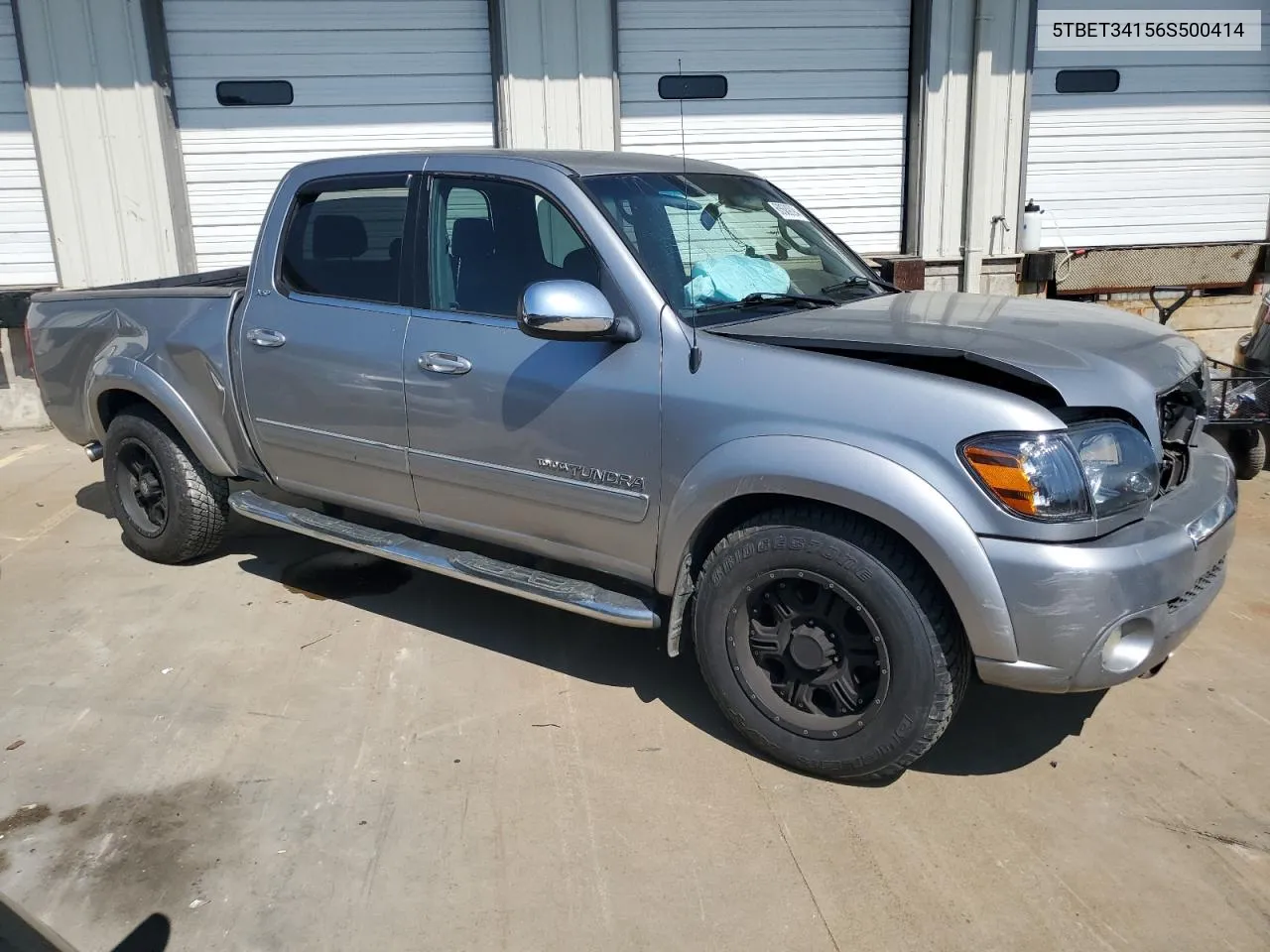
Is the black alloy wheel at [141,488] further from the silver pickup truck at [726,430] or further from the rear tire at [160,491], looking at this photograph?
the silver pickup truck at [726,430]

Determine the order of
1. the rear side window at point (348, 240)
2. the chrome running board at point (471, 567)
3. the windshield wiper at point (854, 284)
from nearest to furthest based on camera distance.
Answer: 1. the chrome running board at point (471, 567)
2. the windshield wiper at point (854, 284)
3. the rear side window at point (348, 240)

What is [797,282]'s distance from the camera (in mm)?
3938

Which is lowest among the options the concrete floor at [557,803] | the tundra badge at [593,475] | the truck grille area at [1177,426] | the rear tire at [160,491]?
the concrete floor at [557,803]

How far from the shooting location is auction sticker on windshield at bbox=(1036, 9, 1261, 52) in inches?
371

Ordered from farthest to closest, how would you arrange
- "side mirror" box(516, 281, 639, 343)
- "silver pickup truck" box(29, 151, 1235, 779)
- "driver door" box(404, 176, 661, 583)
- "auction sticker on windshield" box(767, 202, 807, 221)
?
1. "auction sticker on windshield" box(767, 202, 807, 221)
2. "driver door" box(404, 176, 661, 583)
3. "side mirror" box(516, 281, 639, 343)
4. "silver pickup truck" box(29, 151, 1235, 779)

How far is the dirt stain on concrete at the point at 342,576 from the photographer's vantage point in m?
5.10

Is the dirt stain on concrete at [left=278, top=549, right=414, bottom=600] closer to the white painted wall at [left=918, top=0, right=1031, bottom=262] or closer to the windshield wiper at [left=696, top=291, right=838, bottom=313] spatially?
the windshield wiper at [left=696, top=291, right=838, bottom=313]

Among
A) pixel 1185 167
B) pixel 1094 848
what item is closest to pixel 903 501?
pixel 1094 848

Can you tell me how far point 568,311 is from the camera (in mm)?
3297

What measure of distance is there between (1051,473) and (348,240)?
3076 millimetres

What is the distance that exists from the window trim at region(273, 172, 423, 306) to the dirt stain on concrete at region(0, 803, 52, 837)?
83.3 inches

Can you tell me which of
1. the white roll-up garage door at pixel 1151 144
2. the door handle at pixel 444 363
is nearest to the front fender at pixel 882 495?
the door handle at pixel 444 363

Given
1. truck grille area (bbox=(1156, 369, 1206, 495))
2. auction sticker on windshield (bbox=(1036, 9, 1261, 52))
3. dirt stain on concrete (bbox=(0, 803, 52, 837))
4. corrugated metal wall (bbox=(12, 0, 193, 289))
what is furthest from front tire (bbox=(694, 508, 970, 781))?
auction sticker on windshield (bbox=(1036, 9, 1261, 52))

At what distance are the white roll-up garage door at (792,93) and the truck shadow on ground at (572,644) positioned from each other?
514 centimetres
